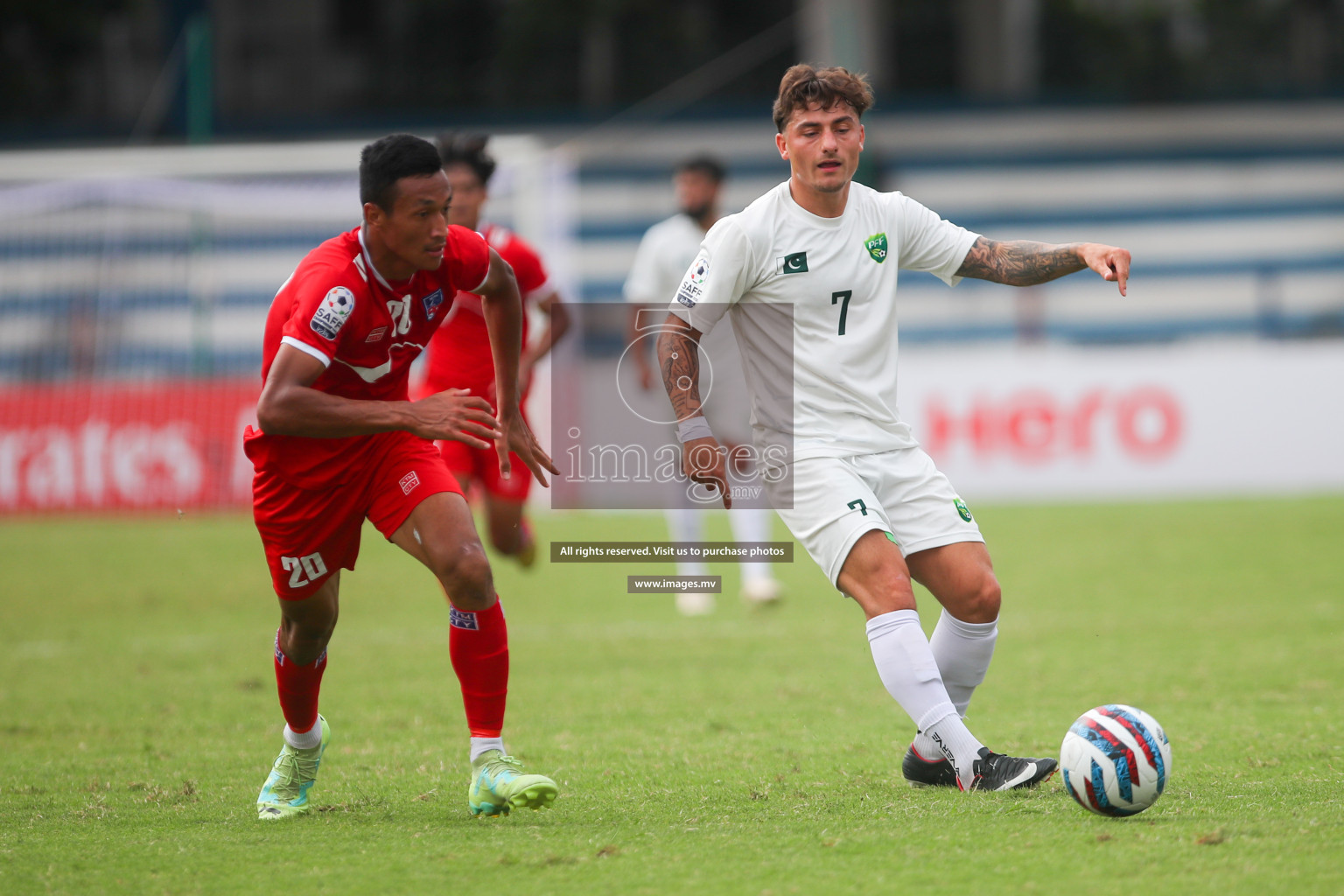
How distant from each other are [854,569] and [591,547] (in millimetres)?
6491

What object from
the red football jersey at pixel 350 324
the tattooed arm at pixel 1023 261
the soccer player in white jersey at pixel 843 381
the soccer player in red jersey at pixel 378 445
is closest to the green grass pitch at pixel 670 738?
the soccer player in red jersey at pixel 378 445

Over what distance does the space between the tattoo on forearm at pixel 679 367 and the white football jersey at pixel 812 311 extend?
7 cm

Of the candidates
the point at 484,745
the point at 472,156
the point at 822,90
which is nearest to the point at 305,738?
the point at 484,745

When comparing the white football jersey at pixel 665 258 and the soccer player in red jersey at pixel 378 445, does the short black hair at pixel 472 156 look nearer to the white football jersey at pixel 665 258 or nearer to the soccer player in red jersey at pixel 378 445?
the white football jersey at pixel 665 258

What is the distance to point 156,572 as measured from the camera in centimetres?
1183

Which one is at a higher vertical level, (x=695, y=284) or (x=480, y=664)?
(x=695, y=284)

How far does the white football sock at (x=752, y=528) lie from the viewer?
9164 mm

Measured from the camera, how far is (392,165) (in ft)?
13.7

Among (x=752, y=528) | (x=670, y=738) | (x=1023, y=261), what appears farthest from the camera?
(x=752, y=528)

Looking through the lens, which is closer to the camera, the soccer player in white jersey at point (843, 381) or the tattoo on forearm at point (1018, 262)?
the soccer player in white jersey at point (843, 381)

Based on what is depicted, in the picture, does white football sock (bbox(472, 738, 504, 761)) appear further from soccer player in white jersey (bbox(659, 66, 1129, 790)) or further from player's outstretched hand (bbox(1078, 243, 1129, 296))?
player's outstretched hand (bbox(1078, 243, 1129, 296))

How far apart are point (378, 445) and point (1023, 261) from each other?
2227 millimetres

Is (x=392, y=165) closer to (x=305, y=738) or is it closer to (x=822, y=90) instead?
(x=822, y=90)

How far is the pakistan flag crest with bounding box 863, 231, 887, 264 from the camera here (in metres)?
4.66
